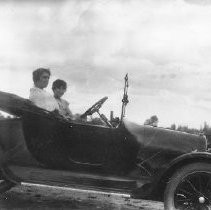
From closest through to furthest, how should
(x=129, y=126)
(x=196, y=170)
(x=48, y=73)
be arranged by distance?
(x=196, y=170) → (x=129, y=126) → (x=48, y=73)

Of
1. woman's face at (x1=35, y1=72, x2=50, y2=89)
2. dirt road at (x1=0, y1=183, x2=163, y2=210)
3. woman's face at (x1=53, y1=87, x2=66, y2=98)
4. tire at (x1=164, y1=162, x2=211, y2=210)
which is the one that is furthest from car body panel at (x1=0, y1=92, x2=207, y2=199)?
woman's face at (x1=53, y1=87, x2=66, y2=98)

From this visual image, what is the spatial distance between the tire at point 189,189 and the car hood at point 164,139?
1.15ft

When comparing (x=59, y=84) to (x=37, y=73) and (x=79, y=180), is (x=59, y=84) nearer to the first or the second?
(x=37, y=73)

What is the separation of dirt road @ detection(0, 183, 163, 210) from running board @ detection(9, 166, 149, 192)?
17.7 inches

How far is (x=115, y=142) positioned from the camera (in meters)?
4.58

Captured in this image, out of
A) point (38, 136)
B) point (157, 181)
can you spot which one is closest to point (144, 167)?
point (157, 181)

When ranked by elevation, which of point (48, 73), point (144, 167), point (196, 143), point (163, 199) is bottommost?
point (163, 199)

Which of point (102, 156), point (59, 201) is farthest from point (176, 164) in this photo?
point (59, 201)

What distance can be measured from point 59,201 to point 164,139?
1841 mm

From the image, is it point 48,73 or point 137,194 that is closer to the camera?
point 137,194

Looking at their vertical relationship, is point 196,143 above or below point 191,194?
above

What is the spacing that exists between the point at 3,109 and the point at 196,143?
226 cm

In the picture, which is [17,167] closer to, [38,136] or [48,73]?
[38,136]

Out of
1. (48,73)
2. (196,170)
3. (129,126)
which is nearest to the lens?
(196,170)
